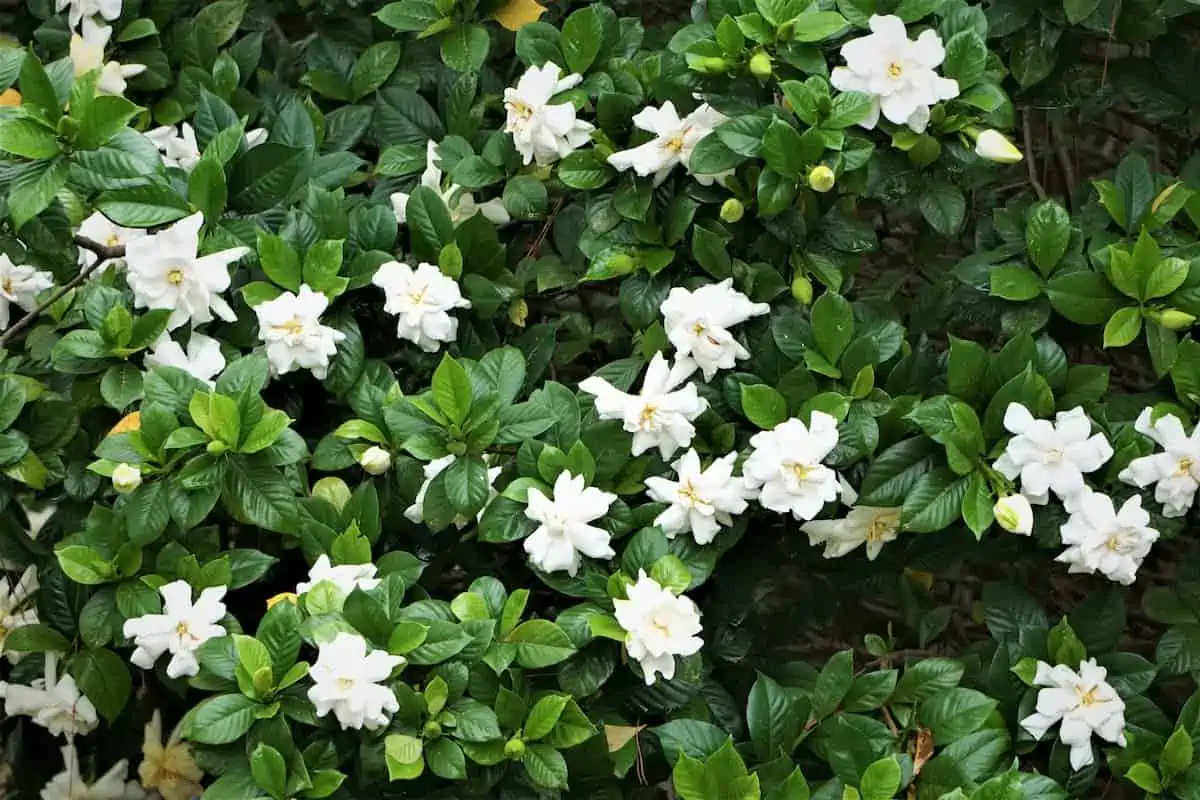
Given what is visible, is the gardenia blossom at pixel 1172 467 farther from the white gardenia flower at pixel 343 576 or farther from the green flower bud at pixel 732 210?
the white gardenia flower at pixel 343 576

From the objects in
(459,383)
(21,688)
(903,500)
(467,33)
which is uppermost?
(467,33)

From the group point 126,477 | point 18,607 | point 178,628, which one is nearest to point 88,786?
point 18,607

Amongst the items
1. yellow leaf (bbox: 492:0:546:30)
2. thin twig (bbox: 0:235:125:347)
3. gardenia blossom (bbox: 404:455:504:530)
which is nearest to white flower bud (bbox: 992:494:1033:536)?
gardenia blossom (bbox: 404:455:504:530)

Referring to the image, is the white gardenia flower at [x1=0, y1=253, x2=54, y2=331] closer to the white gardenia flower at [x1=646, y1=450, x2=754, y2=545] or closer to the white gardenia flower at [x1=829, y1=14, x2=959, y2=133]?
the white gardenia flower at [x1=646, y1=450, x2=754, y2=545]

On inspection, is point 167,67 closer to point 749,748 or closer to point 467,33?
point 467,33

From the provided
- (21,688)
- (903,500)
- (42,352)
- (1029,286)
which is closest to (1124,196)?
(1029,286)

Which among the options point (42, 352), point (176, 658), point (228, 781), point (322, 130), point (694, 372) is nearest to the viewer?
point (228, 781)

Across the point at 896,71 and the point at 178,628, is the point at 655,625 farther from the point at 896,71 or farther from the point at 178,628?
the point at 896,71
